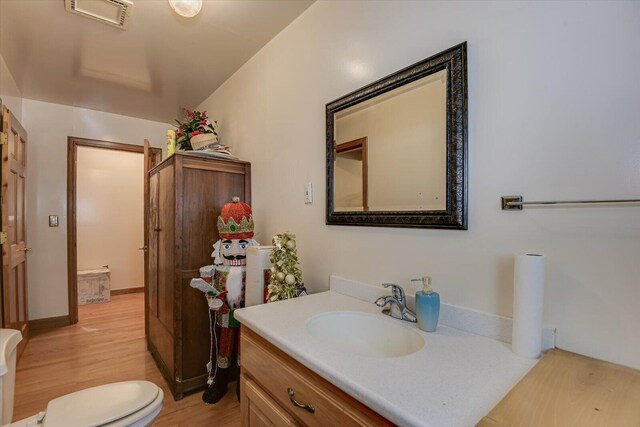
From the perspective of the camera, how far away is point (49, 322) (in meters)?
3.15

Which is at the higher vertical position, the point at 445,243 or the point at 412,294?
the point at 445,243

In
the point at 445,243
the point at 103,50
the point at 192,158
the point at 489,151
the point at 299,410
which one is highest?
the point at 103,50

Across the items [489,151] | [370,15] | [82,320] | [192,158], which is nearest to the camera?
[489,151]

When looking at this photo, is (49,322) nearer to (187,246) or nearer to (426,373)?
(187,246)

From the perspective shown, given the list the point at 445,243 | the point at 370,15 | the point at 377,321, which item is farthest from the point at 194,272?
the point at 370,15

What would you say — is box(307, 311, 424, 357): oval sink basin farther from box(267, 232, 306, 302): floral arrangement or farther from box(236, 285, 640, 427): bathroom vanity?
box(267, 232, 306, 302): floral arrangement

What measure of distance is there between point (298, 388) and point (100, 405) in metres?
0.82

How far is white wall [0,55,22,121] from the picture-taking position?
2188 millimetres

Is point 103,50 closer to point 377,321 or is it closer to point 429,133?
point 429,133

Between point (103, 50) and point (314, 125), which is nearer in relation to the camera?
point (314, 125)

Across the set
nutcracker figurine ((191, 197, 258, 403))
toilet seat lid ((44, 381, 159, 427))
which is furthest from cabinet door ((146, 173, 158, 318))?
toilet seat lid ((44, 381, 159, 427))

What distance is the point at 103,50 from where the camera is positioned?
208 cm

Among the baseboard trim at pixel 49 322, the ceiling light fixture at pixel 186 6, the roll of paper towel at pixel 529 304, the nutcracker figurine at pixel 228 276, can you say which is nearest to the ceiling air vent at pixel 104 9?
the ceiling light fixture at pixel 186 6

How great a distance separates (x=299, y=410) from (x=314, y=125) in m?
1.28
